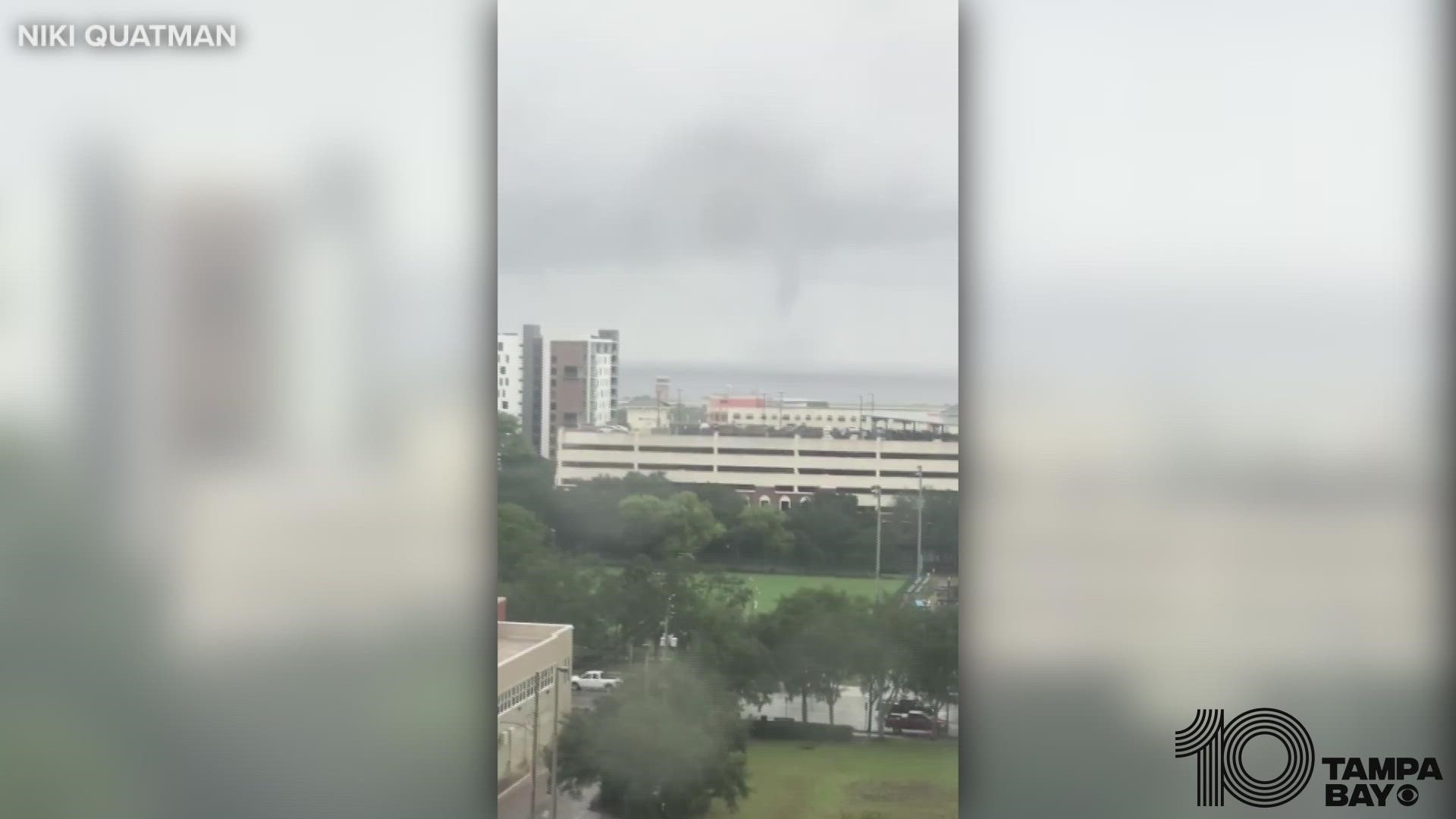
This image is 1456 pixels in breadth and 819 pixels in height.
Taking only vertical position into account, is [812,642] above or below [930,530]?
below

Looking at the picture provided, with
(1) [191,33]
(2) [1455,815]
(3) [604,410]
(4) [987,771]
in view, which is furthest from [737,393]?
(2) [1455,815]

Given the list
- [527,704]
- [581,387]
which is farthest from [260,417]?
[527,704]

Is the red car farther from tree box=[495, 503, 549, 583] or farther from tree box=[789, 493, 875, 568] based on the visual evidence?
tree box=[495, 503, 549, 583]

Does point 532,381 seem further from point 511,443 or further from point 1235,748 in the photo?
point 1235,748

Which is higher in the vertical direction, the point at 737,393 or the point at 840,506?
the point at 737,393

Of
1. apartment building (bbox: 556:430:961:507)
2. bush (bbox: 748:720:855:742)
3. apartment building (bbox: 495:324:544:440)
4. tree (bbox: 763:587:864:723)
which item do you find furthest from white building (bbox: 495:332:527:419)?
bush (bbox: 748:720:855:742)

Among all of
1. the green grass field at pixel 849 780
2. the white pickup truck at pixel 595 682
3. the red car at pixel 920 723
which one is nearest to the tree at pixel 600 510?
the white pickup truck at pixel 595 682

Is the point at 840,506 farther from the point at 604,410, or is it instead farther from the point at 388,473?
the point at 388,473
